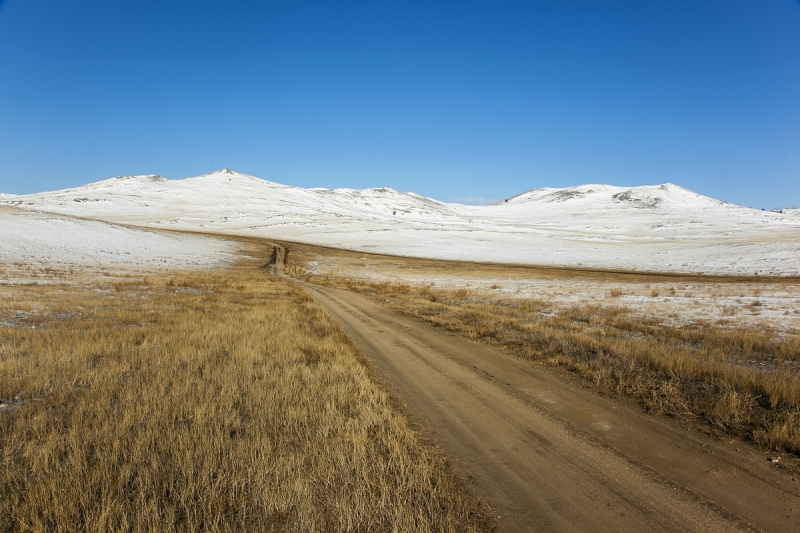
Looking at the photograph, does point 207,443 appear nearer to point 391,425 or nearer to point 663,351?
point 391,425

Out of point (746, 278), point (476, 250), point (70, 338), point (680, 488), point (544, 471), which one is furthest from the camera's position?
point (476, 250)

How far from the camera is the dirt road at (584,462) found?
4.64m

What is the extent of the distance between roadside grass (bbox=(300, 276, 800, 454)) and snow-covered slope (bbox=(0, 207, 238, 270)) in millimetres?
34536

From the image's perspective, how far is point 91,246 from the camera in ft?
163

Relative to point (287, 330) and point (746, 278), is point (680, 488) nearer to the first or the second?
point (287, 330)

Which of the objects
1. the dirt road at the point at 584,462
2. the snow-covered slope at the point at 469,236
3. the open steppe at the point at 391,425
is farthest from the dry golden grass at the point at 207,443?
the snow-covered slope at the point at 469,236

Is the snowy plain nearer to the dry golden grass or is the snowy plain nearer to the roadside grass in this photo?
the dry golden grass

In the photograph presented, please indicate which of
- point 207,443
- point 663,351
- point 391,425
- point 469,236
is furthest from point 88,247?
point 469,236

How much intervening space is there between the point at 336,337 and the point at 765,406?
958 cm

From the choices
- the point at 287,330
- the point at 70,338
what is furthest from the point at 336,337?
the point at 70,338

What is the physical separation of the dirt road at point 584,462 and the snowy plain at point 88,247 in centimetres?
2783

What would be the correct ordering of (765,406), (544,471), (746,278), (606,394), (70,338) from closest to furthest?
(544,471)
(765,406)
(606,394)
(70,338)
(746,278)

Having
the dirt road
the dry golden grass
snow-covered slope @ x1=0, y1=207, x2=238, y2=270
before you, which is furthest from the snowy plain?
the dirt road

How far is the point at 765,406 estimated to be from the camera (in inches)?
285
